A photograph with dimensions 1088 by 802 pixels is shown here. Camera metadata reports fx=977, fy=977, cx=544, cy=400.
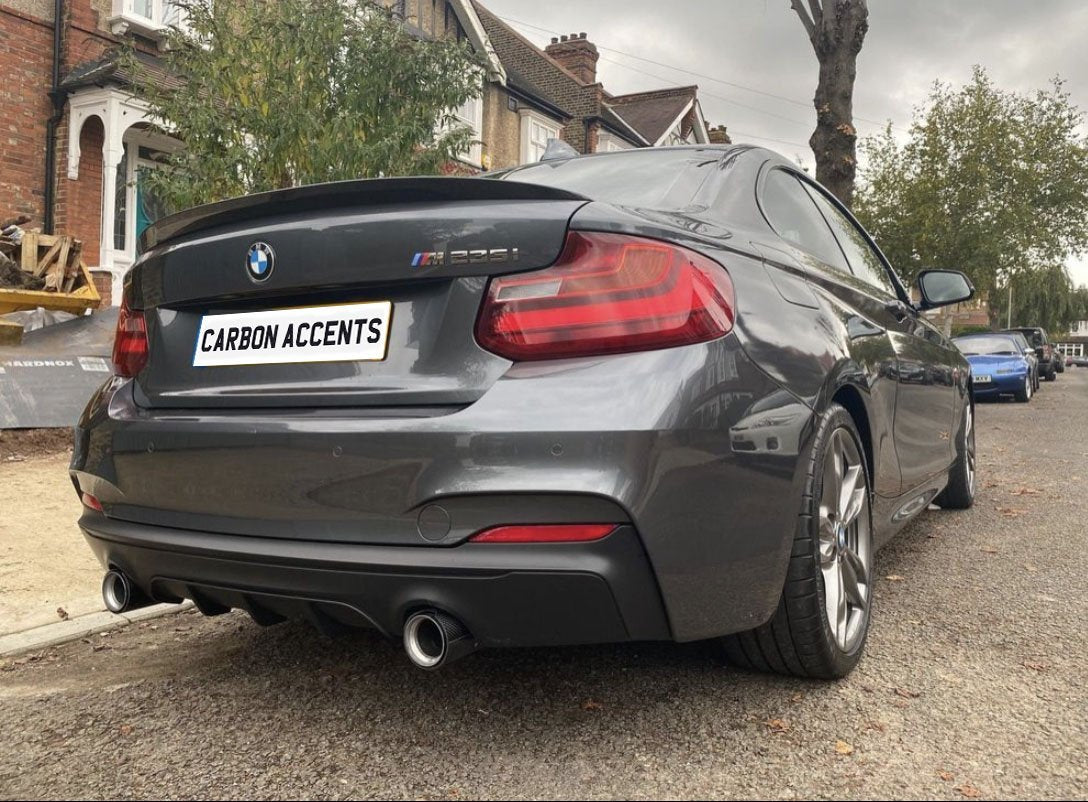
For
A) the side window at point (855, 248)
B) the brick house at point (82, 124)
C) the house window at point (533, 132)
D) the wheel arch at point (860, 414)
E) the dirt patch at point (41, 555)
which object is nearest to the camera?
the wheel arch at point (860, 414)

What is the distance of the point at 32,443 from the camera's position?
711 cm

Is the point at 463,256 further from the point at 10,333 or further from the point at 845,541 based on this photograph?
the point at 10,333

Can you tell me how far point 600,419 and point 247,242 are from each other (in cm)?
102

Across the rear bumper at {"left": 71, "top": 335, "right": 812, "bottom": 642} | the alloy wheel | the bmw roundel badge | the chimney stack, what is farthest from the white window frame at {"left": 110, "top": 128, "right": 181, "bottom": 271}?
the chimney stack

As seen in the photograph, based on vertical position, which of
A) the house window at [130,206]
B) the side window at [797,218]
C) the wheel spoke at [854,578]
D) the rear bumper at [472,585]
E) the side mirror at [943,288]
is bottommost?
the wheel spoke at [854,578]

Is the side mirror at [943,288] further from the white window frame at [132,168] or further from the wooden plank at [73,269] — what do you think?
the white window frame at [132,168]

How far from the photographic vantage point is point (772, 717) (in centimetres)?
238

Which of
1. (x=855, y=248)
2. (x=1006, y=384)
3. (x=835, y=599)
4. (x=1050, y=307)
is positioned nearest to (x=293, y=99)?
(x=855, y=248)

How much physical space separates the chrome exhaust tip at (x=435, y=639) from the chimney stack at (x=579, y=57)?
30.7 metres

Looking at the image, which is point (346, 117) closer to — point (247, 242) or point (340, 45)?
point (340, 45)

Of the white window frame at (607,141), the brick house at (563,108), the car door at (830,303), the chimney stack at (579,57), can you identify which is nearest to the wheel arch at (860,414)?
the car door at (830,303)

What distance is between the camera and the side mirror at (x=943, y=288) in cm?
454

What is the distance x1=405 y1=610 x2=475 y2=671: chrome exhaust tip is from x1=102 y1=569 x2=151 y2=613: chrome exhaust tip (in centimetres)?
89

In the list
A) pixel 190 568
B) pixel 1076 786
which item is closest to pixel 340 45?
pixel 190 568
